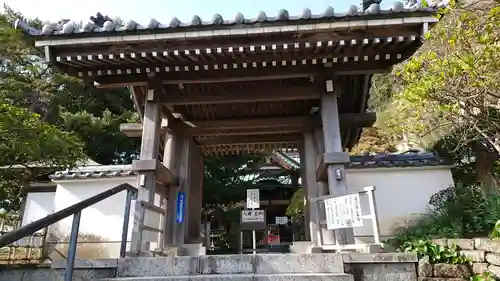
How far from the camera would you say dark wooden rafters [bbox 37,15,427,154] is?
4.27 metres

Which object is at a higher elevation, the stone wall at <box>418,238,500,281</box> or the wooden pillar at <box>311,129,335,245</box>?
the wooden pillar at <box>311,129,335,245</box>

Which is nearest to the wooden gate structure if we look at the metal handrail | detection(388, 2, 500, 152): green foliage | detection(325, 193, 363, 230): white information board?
detection(388, 2, 500, 152): green foliage

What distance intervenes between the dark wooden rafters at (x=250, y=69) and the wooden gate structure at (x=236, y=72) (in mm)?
15

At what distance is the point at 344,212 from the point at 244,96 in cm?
242

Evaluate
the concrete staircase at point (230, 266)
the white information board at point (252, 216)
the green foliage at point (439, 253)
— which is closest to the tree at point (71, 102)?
the white information board at point (252, 216)

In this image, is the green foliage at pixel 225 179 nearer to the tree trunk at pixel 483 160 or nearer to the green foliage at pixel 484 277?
the tree trunk at pixel 483 160

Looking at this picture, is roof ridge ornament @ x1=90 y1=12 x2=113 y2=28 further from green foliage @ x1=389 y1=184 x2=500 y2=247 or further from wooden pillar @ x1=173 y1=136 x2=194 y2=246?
green foliage @ x1=389 y1=184 x2=500 y2=247

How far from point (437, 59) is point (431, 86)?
388 mm

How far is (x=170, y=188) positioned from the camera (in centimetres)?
591

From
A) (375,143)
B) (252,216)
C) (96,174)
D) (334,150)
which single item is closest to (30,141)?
(96,174)

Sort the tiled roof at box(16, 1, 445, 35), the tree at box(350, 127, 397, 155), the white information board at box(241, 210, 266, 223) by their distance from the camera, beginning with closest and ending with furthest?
the tiled roof at box(16, 1, 445, 35) → the white information board at box(241, 210, 266, 223) → the tree at box(350, 127, 397, 155)

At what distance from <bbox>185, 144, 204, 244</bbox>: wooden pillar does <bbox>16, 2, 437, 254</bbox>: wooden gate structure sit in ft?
0.39

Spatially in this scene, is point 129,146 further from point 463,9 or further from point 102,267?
point 463,9

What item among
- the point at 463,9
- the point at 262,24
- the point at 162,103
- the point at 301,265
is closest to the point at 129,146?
the point at 162,103
